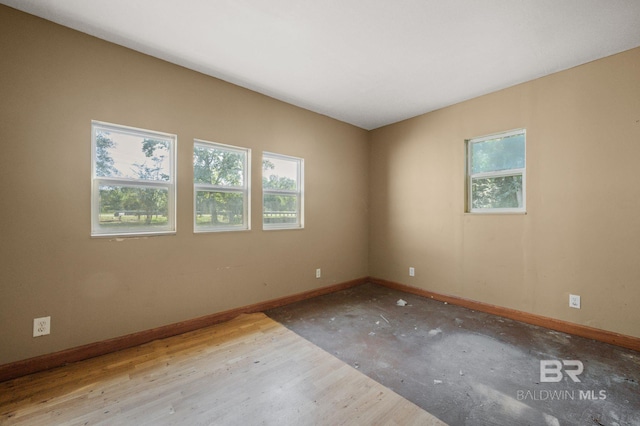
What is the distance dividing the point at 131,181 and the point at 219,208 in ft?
2.92

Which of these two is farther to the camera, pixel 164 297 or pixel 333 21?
pixel 164 297

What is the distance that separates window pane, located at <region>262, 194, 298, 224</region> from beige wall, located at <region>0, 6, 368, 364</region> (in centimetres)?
18

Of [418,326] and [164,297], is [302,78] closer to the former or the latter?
[164,297]

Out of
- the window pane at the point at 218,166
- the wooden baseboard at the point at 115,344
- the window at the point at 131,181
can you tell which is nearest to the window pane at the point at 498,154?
the window pane at the point at 218,166

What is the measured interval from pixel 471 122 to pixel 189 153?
359cm

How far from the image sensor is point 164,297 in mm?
2594

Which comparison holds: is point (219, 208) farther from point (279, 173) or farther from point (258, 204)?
point (279, 173)

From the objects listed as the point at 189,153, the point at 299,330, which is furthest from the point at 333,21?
the point at 299,330

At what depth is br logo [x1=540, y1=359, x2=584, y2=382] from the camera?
195cm

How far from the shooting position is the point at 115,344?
2.32 metres

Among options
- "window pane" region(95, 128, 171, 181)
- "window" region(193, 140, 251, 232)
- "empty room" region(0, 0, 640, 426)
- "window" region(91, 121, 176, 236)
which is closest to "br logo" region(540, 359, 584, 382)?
"empty room" region(0, 0, 640, 426)

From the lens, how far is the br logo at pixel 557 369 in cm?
195

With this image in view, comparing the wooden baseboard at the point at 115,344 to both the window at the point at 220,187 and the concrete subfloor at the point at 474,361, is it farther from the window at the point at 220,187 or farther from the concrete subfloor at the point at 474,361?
the window at the point at 220,187

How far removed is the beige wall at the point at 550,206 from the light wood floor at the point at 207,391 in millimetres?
2320
